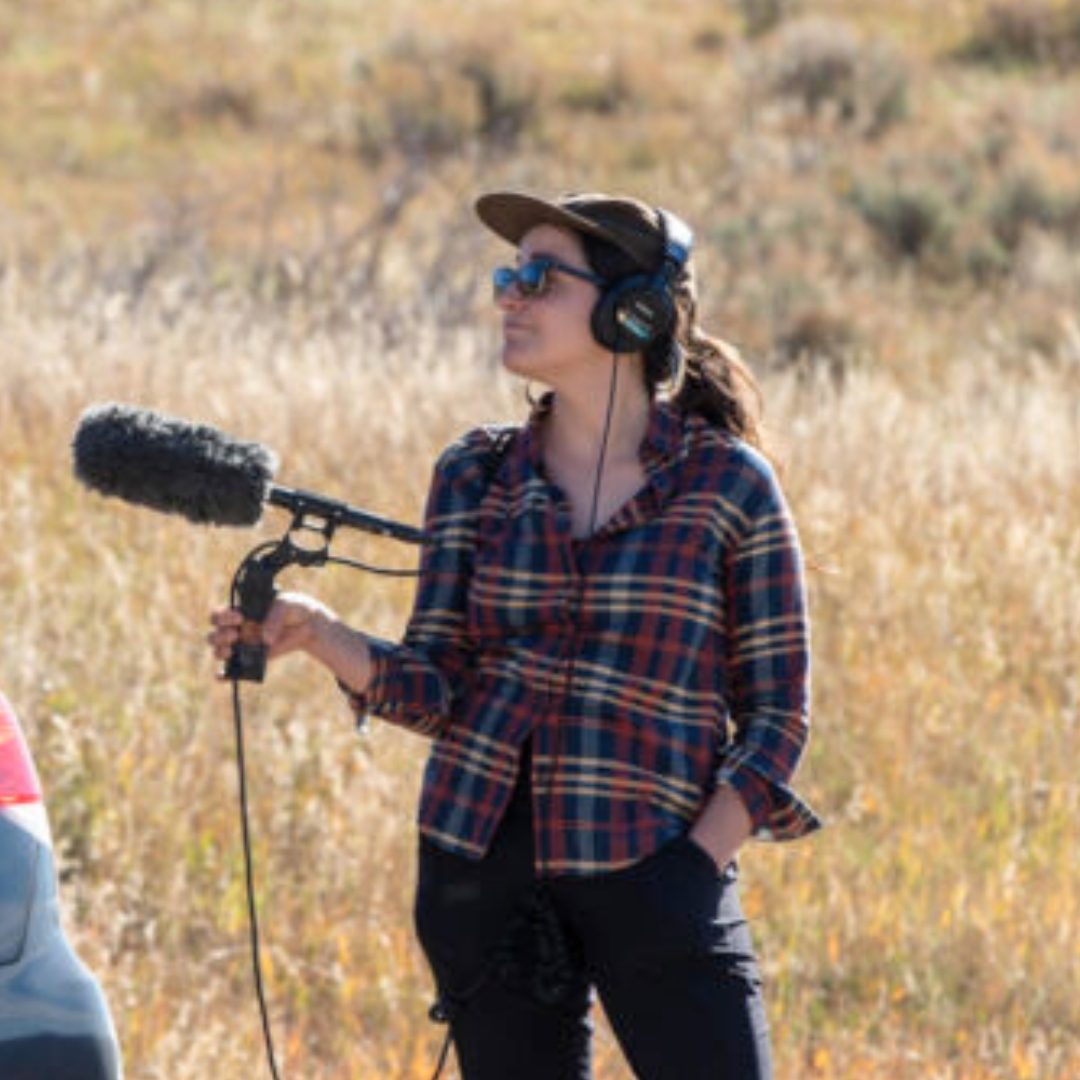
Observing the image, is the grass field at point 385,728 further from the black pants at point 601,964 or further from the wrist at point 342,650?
the wrist at point 342,650

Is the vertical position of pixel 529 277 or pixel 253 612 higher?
pixel 529 277

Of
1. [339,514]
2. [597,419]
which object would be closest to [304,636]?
[339,514]

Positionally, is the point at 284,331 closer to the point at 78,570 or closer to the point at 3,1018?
the point at 78,570

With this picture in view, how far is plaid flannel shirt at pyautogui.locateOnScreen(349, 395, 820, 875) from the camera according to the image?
3.79 metres

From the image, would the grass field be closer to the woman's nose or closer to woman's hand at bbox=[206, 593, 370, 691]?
woman's hand at bbox=[206, 593, 370, 691]

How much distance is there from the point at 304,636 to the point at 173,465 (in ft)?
0.95

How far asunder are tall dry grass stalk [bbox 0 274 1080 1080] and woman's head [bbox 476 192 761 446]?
Result: 0.21 metres

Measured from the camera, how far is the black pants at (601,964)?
3.75 m

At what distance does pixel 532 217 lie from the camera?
3.99 metres

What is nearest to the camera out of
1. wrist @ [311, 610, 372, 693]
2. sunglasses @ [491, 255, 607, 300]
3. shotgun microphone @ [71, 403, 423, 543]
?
shotgun microphone @ [71, 403, 423, 543]

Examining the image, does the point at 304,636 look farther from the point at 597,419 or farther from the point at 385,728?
the point at 385,728

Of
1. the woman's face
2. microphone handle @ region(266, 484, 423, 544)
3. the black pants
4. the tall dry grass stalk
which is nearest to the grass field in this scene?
the tall dry grass stalk

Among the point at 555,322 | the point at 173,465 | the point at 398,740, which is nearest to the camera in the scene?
the point at 173,465

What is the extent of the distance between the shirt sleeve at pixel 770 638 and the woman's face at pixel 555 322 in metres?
0.30
